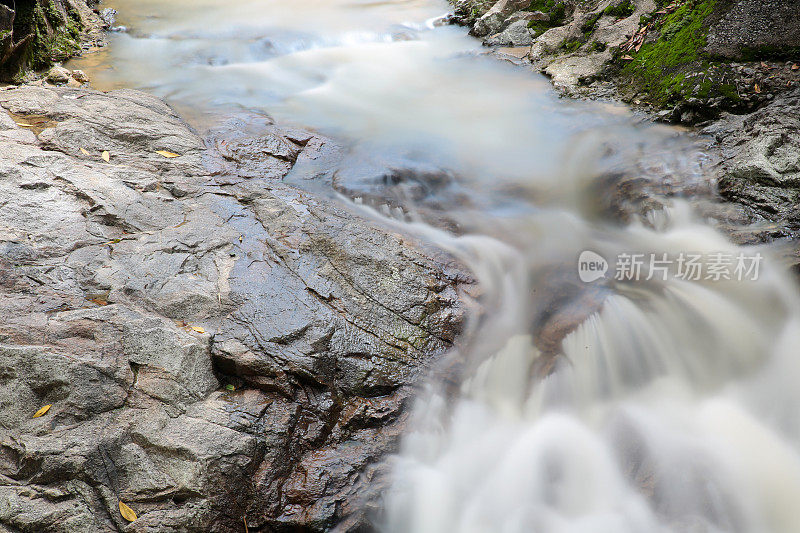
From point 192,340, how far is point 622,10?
8.48m

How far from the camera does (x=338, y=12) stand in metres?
12.4

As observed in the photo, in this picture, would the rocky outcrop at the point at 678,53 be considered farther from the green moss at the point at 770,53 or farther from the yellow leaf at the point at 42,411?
the yellow leaf at the point at 42,411

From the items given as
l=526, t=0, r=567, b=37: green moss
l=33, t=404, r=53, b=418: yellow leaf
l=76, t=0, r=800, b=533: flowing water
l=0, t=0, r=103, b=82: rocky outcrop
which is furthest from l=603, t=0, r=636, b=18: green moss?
l=33, t=404, r=53, b=418: yellow leaf

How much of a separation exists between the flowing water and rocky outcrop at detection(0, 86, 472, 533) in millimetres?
474

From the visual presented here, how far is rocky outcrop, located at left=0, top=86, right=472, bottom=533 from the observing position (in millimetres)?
2615

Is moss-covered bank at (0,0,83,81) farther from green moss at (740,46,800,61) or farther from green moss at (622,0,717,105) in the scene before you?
green moss at (740,46,800,61)

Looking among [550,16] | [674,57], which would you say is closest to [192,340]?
[674,57]

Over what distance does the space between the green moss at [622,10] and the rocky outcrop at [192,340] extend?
635 cm

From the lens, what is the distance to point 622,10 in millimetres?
8156

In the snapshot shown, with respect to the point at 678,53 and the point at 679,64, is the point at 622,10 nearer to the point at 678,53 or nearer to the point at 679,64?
the point at 678,53

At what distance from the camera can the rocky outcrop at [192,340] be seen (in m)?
2.62

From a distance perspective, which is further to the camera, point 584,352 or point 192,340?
point 584,352

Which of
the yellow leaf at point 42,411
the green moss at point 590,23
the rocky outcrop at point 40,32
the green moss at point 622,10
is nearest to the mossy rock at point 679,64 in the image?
the green moss at point 622,10

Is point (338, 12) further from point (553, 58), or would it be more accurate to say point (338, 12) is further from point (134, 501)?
point (134, 501)
